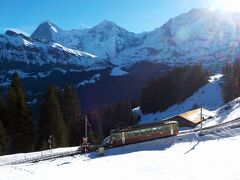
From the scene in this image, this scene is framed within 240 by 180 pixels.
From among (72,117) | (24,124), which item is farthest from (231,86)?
(24,124)

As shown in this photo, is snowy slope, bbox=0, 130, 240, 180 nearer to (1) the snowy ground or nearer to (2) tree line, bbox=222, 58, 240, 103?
(1) the snowy ground

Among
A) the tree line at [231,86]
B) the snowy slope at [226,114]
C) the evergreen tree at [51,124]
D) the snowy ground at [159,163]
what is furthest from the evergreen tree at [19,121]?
the tree line at [231,86]

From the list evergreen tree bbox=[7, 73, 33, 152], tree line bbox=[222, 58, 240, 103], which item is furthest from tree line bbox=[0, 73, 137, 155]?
tree line bbox=[222, 58, 240, 103]

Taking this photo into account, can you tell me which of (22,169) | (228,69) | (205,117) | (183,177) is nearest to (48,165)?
(22,169)

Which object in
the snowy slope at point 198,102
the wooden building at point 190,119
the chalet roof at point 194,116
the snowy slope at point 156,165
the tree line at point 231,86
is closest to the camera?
the snowy slope at point 156,165

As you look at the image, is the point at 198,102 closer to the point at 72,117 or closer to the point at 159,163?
the point at 72,117

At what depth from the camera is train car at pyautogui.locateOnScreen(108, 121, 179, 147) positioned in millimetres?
65312

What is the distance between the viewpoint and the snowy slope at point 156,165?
1523 inches

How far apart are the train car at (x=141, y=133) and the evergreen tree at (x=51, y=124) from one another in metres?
16.5

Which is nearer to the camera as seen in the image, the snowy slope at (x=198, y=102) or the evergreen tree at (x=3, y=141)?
the evergreen tree at (x=3, y=141)

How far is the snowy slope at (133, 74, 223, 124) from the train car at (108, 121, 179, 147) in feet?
203

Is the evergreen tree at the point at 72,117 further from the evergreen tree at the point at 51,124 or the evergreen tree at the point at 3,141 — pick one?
the evergreen tree at the point at 3,141

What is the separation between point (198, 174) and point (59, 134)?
153ft

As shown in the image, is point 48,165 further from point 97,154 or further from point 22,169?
point 97,154
